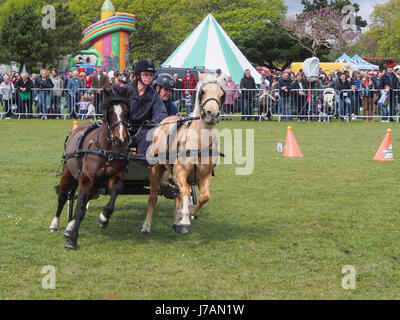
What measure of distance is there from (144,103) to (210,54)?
96.2 feet

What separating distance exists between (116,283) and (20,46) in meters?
41.7

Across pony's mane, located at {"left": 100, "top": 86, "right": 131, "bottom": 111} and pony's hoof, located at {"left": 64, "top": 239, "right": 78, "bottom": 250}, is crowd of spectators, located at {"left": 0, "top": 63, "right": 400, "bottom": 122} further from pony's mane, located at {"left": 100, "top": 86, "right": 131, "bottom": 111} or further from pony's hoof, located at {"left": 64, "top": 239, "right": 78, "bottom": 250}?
pony's hoof, located at {"left": 64, "top": 239, "right": 78, "bottom": 250}

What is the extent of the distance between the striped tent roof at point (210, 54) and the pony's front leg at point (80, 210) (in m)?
29.5

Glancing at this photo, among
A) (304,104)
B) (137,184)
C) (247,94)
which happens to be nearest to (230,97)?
(247,94)

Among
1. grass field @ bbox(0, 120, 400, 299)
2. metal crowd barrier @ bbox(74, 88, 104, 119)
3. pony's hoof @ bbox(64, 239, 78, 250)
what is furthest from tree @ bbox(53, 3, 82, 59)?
pony's hoof @ bbox(64, 239, 78, 250)

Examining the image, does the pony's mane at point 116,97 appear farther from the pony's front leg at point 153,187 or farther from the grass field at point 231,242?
the grass field at point 231,242

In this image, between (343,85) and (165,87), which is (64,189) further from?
(343,85)

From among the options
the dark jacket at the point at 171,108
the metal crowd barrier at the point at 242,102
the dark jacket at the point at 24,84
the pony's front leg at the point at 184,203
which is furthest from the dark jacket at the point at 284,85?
the pony's front leg at the point at 184,203

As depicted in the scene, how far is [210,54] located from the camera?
1474 inches

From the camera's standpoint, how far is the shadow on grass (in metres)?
8.02

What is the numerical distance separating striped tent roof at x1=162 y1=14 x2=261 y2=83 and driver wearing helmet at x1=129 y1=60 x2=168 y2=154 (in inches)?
1106

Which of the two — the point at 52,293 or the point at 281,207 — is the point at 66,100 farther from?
the point at 52,293

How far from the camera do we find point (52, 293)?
5.68 metres
